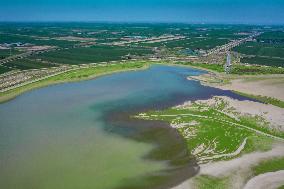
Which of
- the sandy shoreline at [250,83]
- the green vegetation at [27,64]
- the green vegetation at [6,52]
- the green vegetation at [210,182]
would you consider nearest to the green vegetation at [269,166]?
the green vegetation at [210,182]

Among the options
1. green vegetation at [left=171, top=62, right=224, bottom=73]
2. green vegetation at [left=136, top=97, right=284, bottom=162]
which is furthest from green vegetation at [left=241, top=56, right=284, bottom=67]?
green vegetation at [left=136, top=97, right=284, bottom=162]

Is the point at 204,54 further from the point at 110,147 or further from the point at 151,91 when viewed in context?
the point at 110,147

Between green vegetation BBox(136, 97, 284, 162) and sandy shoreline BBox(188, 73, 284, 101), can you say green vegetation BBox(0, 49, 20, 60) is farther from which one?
green vegetation BBox(136, 97, 284, 162)

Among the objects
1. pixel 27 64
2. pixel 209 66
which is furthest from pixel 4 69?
pixel 209 66

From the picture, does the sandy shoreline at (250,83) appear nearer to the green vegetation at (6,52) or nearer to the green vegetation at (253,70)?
the green vegetation at (253,70)

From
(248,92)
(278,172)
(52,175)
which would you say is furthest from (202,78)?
(52,175)

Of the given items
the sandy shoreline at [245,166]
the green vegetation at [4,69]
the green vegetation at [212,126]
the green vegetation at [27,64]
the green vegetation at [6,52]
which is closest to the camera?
the sandy shoreline at [245,166]

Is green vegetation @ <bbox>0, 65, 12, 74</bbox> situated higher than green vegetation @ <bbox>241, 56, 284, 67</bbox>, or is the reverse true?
green vegetation @ <bbox>241, 56, 284, 67</bbox>
